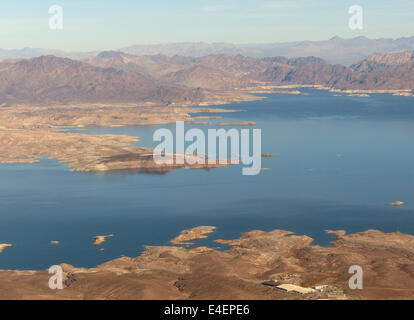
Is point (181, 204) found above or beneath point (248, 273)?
above

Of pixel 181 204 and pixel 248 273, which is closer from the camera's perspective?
pixel 248 273

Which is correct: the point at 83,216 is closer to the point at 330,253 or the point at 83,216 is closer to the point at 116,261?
the point at 116,261

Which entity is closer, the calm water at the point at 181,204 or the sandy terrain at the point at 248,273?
the sandy terrain at the point at 248,273

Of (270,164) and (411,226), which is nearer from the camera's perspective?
(411,226)

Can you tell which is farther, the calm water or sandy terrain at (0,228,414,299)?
the calm water
